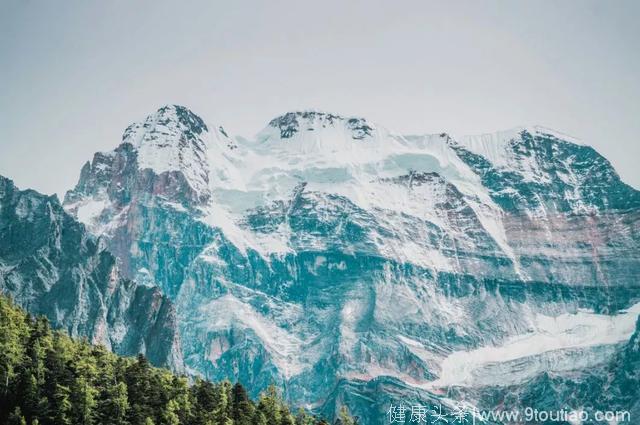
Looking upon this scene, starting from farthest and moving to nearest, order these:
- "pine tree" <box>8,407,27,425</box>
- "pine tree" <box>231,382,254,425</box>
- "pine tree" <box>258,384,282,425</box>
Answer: "pine tree" <box>258,384,282,425</box> < "pine tree" <box>231,382,254,425</box> < "pine tree" <box>8,407,27,425</box>

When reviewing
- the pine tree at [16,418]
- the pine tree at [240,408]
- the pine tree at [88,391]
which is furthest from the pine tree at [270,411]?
the pine tree at [16,418]

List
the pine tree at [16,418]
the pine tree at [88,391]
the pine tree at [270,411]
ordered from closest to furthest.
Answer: the pine tree at [16,418] → the pine tree at [88,391] → the pine tree at [270,411]

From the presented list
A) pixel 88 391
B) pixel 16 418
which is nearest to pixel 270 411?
pixel 88 391

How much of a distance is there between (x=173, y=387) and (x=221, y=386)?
13202 mm

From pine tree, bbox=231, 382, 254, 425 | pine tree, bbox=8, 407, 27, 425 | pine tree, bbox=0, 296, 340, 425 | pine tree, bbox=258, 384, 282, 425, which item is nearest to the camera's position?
pine tree, bbox=8, 407, 27, 425

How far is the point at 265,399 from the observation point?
199 m

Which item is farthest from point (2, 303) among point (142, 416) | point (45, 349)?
point (142, 416)

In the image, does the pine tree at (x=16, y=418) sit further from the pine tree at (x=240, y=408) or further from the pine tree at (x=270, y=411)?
the pine tree at (x=270, y=411)

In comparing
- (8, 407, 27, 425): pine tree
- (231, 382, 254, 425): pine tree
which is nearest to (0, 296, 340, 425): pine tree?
(8, 407, 27, 425): pine tree

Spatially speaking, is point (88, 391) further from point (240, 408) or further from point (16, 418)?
point (240, 408)

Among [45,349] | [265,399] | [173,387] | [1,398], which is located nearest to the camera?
[1,398]

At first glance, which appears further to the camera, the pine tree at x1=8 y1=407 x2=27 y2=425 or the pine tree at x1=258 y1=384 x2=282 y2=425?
the pine tree at x1=258 y1=384 x2=282 y2=425

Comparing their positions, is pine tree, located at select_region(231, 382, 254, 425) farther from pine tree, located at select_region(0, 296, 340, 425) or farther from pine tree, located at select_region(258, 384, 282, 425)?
pine tree, located at select_region(258, 384, 282, 425)

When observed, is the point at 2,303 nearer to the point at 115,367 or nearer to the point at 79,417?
the point at 115,367
